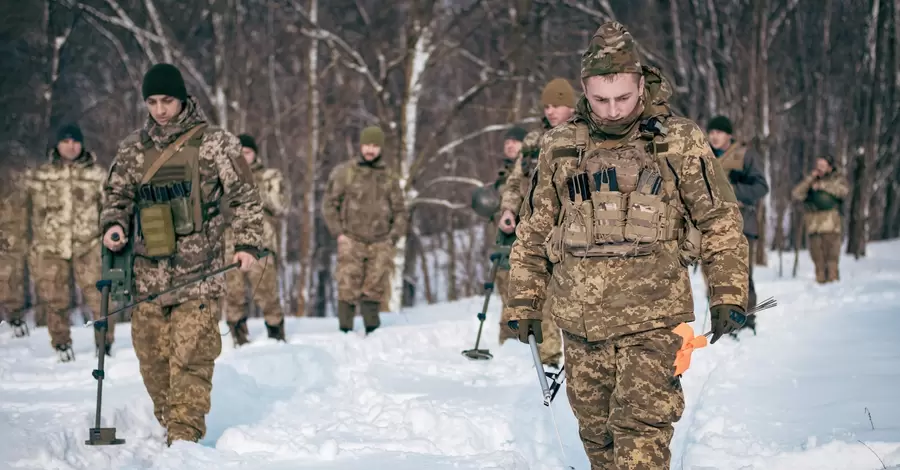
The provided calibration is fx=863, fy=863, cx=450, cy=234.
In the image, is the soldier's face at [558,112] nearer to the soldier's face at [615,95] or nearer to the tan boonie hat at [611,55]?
the tan boonie hat at [611,55]

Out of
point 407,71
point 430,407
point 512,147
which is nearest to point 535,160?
point 512,147

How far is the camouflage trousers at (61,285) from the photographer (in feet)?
28.6

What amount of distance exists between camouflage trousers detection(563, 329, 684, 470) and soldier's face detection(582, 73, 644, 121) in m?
0.91

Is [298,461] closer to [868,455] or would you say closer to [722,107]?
Answer: [868,455]

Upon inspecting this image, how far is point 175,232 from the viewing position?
202 inches

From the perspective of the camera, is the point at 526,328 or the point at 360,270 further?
the point at 360,270

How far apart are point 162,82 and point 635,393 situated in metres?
3.24

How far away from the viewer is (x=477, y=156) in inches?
1176

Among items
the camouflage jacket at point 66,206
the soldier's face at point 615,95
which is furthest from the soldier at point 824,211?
the soldier's face at point 615,95

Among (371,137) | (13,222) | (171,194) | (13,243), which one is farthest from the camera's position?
(13,243)

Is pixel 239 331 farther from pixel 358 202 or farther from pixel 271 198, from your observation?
pixel 358 202

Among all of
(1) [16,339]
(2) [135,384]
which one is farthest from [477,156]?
(2) [135,384]

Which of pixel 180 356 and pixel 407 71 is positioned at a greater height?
pixel 407 71

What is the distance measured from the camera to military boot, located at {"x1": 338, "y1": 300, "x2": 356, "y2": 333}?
9633mm
